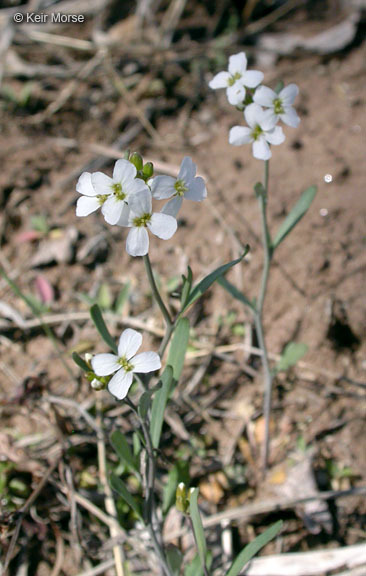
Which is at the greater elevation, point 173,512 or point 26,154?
point 26,154

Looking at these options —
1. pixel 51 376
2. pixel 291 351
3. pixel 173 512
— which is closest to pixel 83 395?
pixel 51 376

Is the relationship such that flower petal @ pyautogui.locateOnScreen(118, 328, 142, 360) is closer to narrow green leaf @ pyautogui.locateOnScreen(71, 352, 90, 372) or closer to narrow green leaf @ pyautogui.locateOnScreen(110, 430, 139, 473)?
narrow green leaf @ pyautogui.locateOnScreen(71, 352, 90, 372)

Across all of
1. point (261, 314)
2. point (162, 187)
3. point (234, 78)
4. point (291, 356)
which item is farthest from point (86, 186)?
point (291, 356)

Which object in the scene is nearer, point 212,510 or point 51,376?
point 212,510

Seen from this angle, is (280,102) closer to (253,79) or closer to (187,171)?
(253,79)

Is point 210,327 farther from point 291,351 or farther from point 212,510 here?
point 212,510
